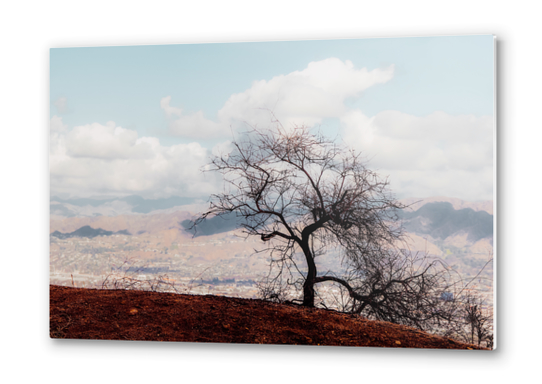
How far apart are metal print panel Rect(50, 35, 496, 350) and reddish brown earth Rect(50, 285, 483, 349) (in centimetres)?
1

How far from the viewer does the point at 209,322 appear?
128 inches

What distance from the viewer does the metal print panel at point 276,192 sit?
3.13 metres

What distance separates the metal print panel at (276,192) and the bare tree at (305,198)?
1cm

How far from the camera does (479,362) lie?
307 cm

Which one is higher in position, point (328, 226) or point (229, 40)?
point (229, 40)

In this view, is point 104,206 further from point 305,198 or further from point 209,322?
point 305,198

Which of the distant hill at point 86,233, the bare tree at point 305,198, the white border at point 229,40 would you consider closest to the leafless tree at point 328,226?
the bare tree at point 305,198

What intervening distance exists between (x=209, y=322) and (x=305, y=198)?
1197 mm

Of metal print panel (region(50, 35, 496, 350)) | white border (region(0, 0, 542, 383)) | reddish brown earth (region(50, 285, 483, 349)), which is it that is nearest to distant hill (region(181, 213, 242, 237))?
metal print panel (region(50, 35, 496, 350))

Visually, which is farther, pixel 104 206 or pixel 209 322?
pixel 104 206

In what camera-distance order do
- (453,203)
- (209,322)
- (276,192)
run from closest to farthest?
(453,203) < (209,322) < (276,192)

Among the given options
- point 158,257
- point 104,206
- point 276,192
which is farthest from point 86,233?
point 276,192

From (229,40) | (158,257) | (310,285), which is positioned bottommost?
(310,285)
